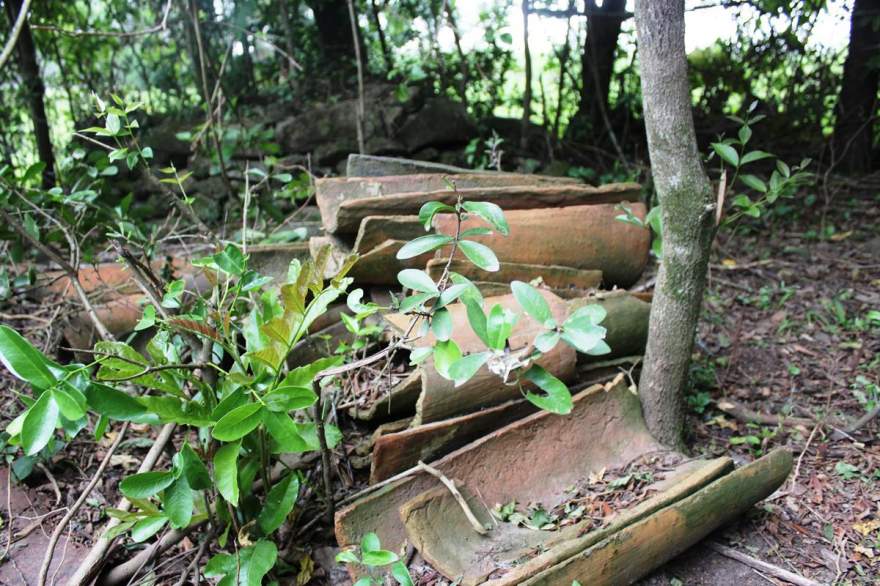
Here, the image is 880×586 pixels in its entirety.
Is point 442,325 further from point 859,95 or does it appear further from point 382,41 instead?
point 859,95

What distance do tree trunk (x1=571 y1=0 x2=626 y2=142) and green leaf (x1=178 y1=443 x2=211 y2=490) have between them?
4846 millimetres

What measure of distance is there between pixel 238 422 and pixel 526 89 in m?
4.37

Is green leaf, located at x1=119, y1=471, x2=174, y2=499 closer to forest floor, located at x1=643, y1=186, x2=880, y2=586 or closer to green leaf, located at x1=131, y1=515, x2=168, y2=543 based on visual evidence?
green leaf, located at x1=131, y1=515, x2=168, y2=543

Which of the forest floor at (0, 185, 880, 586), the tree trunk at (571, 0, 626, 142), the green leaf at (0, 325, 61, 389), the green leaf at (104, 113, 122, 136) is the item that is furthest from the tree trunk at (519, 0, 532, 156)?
the green leaf at (0, 325, 61, 389)

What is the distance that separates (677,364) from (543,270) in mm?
651

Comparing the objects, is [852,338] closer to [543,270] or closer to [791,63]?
[543,270]

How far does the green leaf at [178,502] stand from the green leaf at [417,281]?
779 millimetres

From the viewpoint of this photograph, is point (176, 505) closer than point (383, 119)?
Yes

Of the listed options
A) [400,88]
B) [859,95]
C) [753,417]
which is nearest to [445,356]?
[753,417]

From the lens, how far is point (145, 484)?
Result: 1.70m

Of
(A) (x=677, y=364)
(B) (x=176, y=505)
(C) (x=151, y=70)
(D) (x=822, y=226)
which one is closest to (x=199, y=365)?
(B) (x=176, y=505)

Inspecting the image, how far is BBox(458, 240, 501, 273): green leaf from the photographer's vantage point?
1.65 m

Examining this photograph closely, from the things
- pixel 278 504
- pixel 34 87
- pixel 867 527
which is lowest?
pixel 867 527

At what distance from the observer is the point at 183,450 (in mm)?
1704
